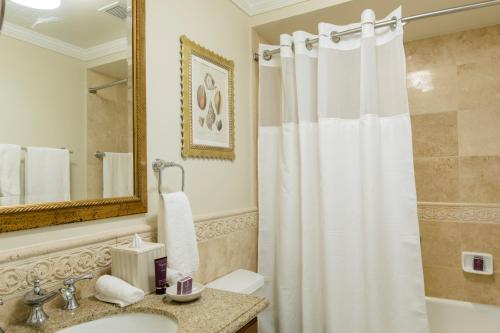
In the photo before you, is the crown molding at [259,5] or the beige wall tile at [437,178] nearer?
the crown molding at [259,5]

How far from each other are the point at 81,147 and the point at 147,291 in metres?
0.55

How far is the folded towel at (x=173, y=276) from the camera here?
1211 mm

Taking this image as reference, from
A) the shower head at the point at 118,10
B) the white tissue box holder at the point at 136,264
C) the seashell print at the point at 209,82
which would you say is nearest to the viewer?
the white tissue box holder at the point at 136,264

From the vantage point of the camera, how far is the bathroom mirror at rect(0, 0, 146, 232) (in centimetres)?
97

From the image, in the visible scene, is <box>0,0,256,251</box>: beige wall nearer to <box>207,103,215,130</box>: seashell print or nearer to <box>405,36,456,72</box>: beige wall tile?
<box>207,103,215,130</box>: seashell print

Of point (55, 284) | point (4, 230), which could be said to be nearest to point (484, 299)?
point (55, 284)

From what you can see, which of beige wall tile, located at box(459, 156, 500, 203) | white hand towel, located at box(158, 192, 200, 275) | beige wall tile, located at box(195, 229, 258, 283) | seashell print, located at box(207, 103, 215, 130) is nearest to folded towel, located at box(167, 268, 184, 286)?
white hand towel, located at box(158, 192, 200, 275)

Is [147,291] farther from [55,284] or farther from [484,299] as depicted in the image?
[484,299]

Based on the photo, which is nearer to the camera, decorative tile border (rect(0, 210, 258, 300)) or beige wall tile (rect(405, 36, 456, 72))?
decorative tile border (rect(0, 210, 258, 300))

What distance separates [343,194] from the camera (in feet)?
5.79

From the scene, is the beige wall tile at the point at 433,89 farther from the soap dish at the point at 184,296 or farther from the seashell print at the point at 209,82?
the soap dish at the point at 184,296

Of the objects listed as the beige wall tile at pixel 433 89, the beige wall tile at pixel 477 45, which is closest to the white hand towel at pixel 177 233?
the beige wall tile at pixel 433 89

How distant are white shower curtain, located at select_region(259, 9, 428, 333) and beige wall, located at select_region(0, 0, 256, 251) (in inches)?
8.6

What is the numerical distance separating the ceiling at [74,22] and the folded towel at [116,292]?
0.81 metres
